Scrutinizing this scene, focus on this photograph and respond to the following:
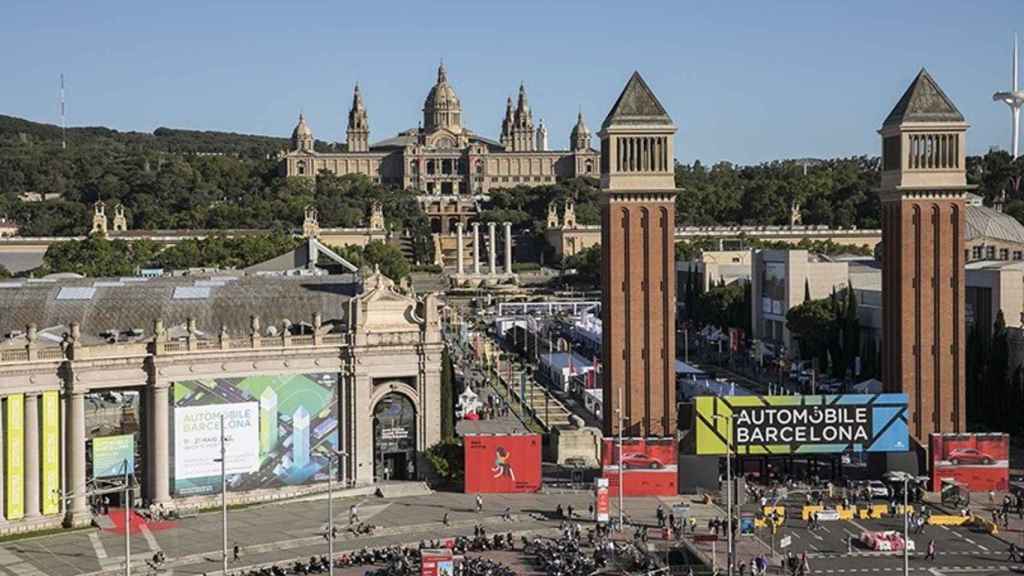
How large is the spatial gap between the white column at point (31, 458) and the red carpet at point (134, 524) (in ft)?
11.3

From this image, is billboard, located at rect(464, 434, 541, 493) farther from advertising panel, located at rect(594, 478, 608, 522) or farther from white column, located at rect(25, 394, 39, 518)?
white column, located at rect(25, 394, 39, 518)

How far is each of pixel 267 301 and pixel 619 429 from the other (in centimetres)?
1932

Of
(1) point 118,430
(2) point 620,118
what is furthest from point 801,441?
(1) point 118,430

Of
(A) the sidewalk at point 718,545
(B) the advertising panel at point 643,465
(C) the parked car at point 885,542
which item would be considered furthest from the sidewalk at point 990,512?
(B) the advertising panel at point 643,465

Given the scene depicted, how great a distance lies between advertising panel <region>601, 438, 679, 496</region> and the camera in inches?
2857

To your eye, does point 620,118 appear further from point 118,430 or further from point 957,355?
point 118,430

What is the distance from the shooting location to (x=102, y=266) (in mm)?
163875

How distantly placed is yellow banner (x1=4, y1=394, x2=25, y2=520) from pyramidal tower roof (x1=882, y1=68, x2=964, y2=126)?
44778 mm

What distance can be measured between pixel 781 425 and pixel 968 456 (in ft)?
31.1

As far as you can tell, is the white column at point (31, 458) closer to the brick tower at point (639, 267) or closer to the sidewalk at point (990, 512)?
the brick tower at point (639, 267)

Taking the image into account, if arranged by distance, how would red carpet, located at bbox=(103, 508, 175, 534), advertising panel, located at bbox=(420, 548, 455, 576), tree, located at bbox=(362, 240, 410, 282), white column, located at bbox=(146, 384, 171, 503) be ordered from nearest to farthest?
advertising panel, located at bbox=(420, 548, 455, 576), red carpet, located at bbox=(103, 508, 175, 534), white column, located at bbox=(146, 384, 171, 503), tree, located at bbox=(362, 240, 410, 282)

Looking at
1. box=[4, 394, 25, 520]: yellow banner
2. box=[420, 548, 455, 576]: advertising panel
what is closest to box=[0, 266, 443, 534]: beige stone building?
box=[4, 394, 25, 520]: yellow banner

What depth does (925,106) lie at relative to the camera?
246 feet

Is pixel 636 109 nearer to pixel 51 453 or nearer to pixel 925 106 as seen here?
pixel 925 106
